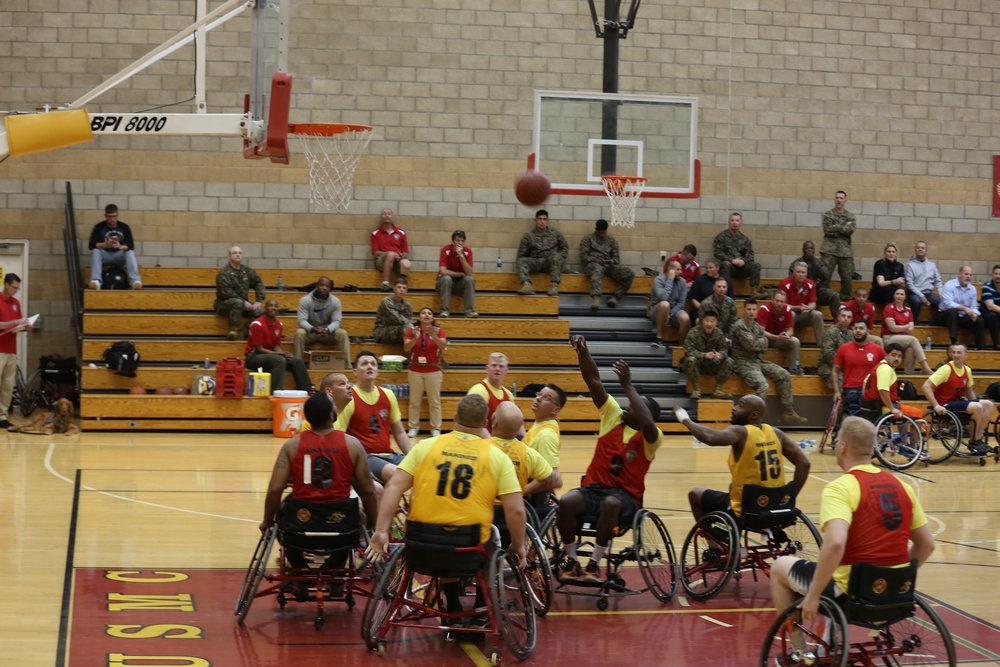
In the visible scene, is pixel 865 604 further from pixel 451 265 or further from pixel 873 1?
pixel 873 1

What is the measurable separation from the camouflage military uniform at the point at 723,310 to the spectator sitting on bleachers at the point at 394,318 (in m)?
4.06

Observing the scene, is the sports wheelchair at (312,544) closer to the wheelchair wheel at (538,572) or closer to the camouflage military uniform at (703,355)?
the wheelchair wheel at (538,572)

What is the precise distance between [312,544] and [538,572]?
135 centimetres

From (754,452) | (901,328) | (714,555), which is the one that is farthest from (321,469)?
(901,328)

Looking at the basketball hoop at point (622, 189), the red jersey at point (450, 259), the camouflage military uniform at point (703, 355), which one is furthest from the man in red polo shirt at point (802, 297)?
the red jersey at point (450, 259)

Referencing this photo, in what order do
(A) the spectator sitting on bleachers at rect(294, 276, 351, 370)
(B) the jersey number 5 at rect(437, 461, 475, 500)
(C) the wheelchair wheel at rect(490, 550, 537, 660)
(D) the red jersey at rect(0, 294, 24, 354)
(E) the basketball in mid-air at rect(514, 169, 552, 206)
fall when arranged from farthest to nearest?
1. (A) the spectator sitting on bleachers at rect(294, 276, 351, 370)
2. (D) the red jersey at rect(0, 294, 24, 354)
3. (E) the basketball in mid-air at rect(514, 169, 552, 206)
4. (B) the jersey number 5 at rect(437, 461, 475, 500)
5. (C) the wheelchair wheel at rect(490, 550, 537, 660)

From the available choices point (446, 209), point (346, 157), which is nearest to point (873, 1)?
point (446, 209)

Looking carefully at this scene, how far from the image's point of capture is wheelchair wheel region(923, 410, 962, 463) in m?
14.0

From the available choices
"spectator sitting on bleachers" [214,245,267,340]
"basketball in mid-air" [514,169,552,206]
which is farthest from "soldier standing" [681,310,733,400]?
"spectator sitting on bleachers" [214,245,267,340]

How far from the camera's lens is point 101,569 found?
800 centimetres

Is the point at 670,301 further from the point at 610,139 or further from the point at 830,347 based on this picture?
the point at 610,139

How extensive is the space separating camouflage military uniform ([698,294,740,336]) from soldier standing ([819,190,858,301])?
8.07 ft

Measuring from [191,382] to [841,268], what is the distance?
9794mm

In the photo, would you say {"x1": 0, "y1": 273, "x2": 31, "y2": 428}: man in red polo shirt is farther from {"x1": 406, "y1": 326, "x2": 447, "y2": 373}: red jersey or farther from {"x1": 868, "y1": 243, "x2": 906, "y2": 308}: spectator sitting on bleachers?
{"x1": 868, "y1": 243, "x2": 906, "y2": 308}: spectator sitting on bleachers
